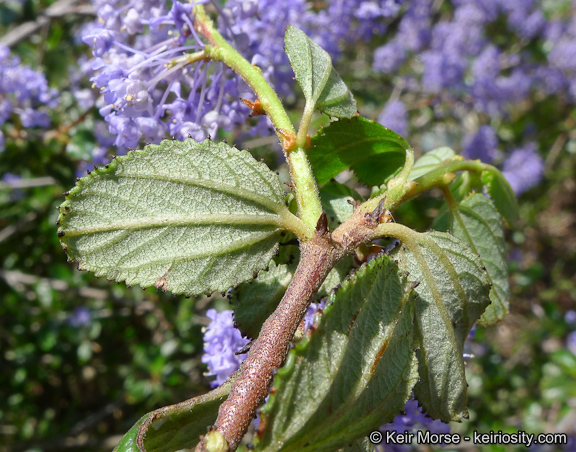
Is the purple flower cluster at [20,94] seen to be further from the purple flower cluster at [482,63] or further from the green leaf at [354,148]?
the purple flower cluster at [482,63]

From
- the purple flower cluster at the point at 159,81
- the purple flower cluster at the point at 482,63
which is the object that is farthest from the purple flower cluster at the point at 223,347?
the purple flower cluster at the point at 482,63

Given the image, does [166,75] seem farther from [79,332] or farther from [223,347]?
[79,332]

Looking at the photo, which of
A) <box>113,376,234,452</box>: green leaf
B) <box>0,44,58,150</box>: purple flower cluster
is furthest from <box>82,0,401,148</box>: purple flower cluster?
<box>0,44,58,150</box>: purple flower cluster

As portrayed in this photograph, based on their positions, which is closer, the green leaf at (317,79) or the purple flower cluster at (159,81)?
the green leaf at (317,79)

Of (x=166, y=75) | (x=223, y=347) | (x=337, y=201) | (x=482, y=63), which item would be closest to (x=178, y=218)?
(x=337, y=201)

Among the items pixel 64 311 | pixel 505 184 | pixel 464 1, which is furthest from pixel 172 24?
pixel 464 1

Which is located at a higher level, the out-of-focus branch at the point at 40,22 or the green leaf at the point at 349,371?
the out-of-focus branch at the point at 40,22

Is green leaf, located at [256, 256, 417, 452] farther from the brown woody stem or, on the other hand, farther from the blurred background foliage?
the blurred background foliage
